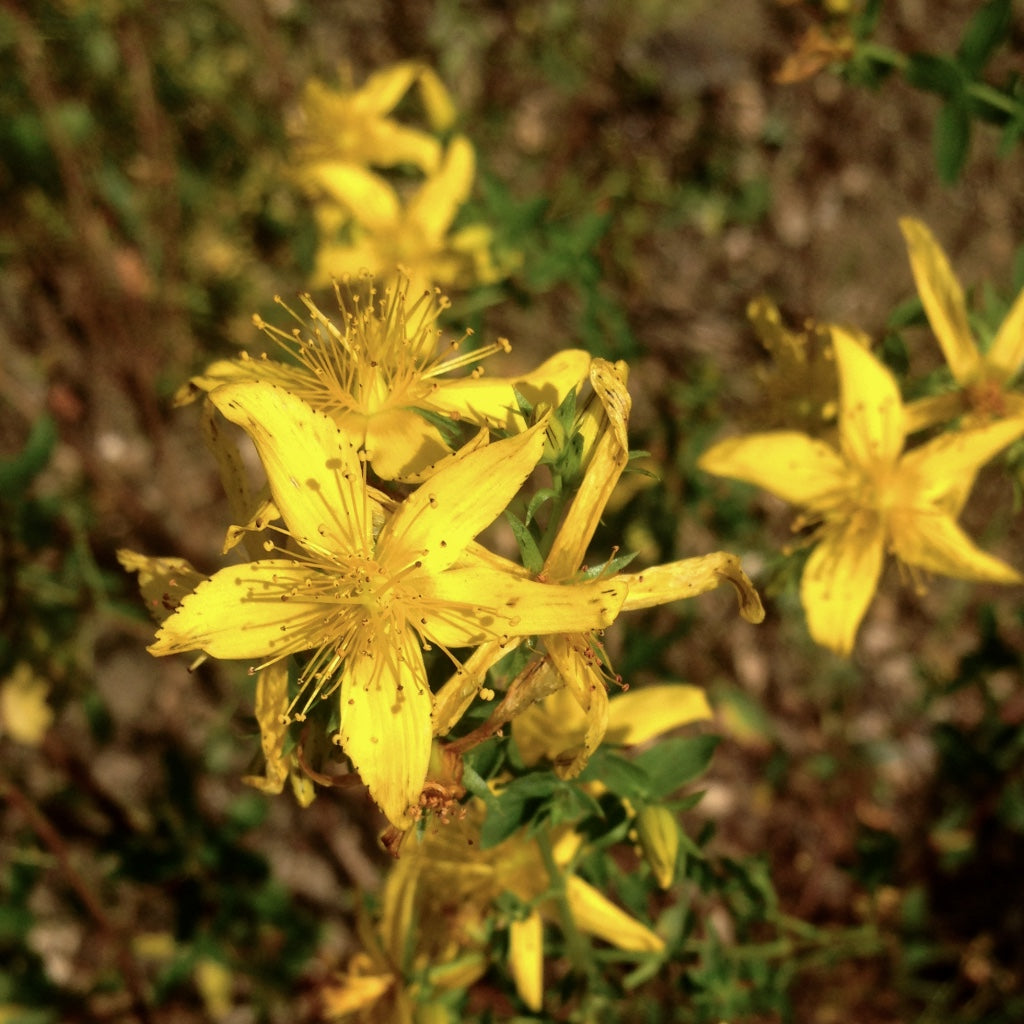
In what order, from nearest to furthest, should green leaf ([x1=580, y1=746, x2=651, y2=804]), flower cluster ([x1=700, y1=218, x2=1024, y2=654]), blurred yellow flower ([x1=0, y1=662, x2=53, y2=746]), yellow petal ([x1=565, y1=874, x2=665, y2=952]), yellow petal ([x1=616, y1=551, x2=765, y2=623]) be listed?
yellow petal ([x1=616, y1=551, x2=765, y2=623]) < green leaf ([x1=580, y1=746, x2=651, y2=804]) < yellow petal ([x1=565, y1=874, x2=665, y2=952]) < flower cluster ([x1=700, y1=218, x2=1024, y2=654]) < blurred yellow flower ([x1=0, y1=662, x2=53, y2=746])

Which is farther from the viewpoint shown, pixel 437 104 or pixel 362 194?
pixel 437 104

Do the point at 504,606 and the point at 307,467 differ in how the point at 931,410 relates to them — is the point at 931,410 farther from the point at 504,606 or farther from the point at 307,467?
the point at 307,467

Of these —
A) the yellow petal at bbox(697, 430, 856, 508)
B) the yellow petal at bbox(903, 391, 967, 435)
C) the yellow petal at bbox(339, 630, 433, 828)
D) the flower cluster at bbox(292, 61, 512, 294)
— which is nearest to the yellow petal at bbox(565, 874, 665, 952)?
the yellow petal at bbox(339, 630, 433, 828)

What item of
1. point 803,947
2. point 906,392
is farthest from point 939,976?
point 906,392

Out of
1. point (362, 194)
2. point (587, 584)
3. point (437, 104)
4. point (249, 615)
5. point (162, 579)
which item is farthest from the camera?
point (437, 104)

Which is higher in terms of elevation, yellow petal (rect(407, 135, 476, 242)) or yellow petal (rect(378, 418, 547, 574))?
yellow petal (rect(407, 135, 476, 242))

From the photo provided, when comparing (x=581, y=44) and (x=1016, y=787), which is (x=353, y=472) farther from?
(x=581, y=44)

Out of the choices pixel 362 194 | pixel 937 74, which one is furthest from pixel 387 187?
pixel 937 74

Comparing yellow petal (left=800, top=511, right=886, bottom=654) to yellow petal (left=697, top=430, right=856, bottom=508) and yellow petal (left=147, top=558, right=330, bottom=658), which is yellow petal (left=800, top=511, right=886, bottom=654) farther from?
yellow petal (left=147, top=558, right=330, bottom=658)
